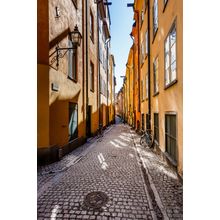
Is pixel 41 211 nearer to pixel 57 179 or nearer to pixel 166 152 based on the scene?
pixel 57 179

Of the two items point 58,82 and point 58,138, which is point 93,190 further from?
point 58,82

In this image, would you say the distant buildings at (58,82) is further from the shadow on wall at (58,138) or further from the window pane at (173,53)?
the window pane at (173,53)

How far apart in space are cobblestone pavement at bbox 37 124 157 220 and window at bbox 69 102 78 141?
2.42 meters

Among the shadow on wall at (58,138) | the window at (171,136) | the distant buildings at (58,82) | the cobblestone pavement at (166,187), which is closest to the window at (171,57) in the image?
the window at (171,136)

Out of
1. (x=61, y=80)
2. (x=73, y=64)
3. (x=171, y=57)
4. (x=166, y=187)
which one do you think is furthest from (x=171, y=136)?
(x=73, y=64)

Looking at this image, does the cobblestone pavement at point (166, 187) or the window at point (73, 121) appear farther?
the window at point (73, 121)

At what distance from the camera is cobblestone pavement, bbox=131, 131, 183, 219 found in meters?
3.50

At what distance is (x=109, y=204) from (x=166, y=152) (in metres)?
3.76

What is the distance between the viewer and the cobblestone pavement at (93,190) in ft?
11.2

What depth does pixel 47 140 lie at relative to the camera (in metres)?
6.56

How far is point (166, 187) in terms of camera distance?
4.50 m

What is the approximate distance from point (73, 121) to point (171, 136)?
17.0ft

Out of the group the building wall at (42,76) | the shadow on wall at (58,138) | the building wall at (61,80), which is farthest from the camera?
the building wall at (61,80)

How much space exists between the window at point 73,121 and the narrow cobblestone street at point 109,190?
2288mm
